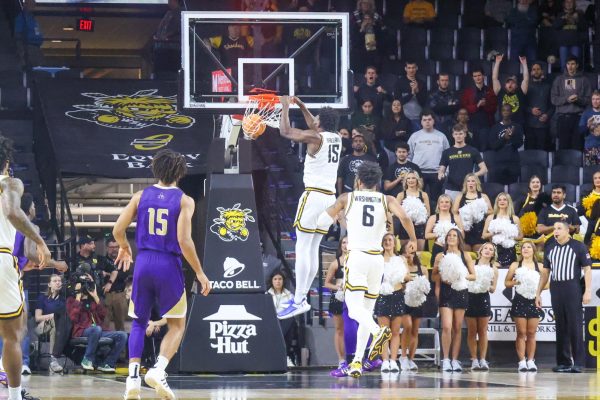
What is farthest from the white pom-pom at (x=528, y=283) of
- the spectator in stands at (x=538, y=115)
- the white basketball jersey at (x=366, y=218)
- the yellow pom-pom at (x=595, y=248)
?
the spectator in stands at (x=538, y=115)

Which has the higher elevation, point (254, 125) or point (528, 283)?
point (254, 125)

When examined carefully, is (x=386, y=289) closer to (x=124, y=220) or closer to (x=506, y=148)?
(x=506, y=148)

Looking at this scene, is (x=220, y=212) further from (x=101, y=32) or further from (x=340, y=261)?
(x=101, y=32)

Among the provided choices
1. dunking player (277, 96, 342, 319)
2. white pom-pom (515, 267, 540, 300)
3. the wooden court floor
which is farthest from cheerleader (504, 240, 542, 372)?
dunking player (277, 96, 342, 319)

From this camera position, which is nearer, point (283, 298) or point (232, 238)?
point (232, 238)

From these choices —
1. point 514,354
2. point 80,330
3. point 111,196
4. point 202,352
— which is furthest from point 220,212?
point 111,196

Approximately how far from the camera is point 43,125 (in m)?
22.5

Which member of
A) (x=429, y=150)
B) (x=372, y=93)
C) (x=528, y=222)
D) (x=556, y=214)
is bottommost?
(x=528, y=222)

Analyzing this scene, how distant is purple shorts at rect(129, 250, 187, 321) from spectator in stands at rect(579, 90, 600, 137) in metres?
12.5

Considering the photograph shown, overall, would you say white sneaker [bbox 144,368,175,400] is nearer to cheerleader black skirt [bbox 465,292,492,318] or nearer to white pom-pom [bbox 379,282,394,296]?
white pom-pom [bbox 379,282,394,296]

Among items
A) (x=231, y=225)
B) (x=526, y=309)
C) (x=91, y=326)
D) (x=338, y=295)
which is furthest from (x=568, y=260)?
(x=91, y=326)

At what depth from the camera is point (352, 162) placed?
19.7m

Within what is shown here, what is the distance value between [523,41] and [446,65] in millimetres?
1528

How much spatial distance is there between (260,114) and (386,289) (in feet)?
10.7
